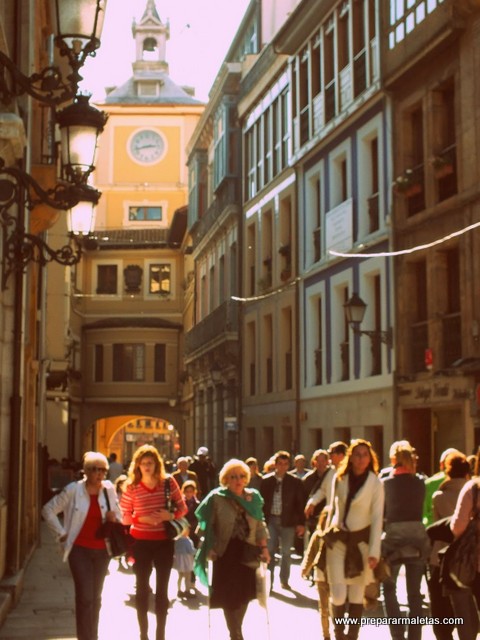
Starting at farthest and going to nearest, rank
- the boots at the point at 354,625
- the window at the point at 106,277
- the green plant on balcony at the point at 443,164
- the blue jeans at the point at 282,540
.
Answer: the window at the point at 106,277
the green plant on balcony at the point at 443,164
the blue jeans at the point at 282,540
the boots at the point at 354,625

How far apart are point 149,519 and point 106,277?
2148 inches

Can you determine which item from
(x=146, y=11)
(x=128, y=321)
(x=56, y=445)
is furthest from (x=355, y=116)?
(x=146, y=11)

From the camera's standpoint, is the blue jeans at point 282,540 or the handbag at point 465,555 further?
the blue jeans at point 282,540

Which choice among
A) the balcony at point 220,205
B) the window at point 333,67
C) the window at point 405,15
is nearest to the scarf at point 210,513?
the window at point 405,15

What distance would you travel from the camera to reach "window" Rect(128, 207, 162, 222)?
7062 cm

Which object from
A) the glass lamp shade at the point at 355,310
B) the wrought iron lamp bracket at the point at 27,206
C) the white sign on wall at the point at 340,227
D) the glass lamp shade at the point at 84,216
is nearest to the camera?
the wrought iron lamp bracket at the point at 27,206

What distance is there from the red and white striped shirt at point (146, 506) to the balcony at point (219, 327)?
1155 inches

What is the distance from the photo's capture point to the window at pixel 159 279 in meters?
65.8

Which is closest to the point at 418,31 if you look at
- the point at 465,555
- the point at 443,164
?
the point at 443,164

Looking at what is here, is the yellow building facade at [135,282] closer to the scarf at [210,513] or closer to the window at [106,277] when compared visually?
the window at [106,277]

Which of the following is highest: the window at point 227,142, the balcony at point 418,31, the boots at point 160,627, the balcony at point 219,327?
the window at point 227,142

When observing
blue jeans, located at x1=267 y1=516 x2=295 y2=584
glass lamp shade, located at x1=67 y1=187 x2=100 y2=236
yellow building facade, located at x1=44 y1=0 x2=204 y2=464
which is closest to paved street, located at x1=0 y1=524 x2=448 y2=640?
blue jeans, located at x1=267 y1=516 x2=295 y2=584

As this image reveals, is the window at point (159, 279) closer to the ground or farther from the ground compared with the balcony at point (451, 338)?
farther from the ground

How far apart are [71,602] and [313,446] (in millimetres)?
17620
